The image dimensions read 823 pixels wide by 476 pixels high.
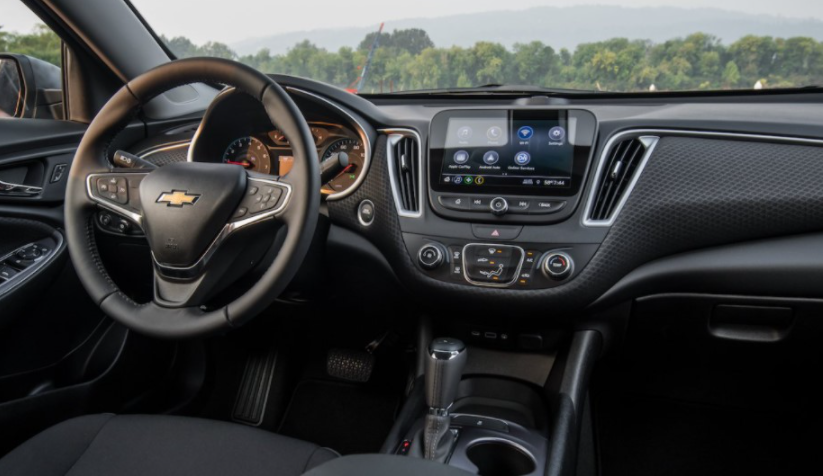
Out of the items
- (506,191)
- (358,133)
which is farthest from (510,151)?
(358,133)

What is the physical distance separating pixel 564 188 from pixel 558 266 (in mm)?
196

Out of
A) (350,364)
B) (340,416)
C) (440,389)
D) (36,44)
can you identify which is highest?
(36,44)

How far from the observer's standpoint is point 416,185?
5.47 feet

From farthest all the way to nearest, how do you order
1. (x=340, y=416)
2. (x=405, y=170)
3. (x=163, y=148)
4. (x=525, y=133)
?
(x=340, y=416) < (x=163, y=148) < (x=405, y=170) < (x=525, y=133)

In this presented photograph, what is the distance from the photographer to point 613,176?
152 cm

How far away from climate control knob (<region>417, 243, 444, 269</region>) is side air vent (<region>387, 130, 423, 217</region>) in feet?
0.33

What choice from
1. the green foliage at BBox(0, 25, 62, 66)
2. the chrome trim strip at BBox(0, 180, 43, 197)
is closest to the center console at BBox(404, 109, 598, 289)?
the chrome trim strip at BBox(0, 180, 43, 197)

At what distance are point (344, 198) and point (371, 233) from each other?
0.42 ft

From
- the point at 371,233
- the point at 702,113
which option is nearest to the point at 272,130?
the point at 371,233

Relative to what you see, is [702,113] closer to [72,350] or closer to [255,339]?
[255,339]

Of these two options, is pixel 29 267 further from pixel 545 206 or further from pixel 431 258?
pixel 545 206

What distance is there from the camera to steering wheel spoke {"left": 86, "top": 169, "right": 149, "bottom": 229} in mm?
1315

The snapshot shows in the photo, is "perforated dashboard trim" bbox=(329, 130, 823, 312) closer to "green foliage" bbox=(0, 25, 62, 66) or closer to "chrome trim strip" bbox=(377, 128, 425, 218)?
"chrome trim strip" bbox=(377, 128, 425, 218)

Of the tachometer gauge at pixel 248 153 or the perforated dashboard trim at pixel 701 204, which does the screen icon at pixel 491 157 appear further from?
the tachometer gauge at pixel 248 153
